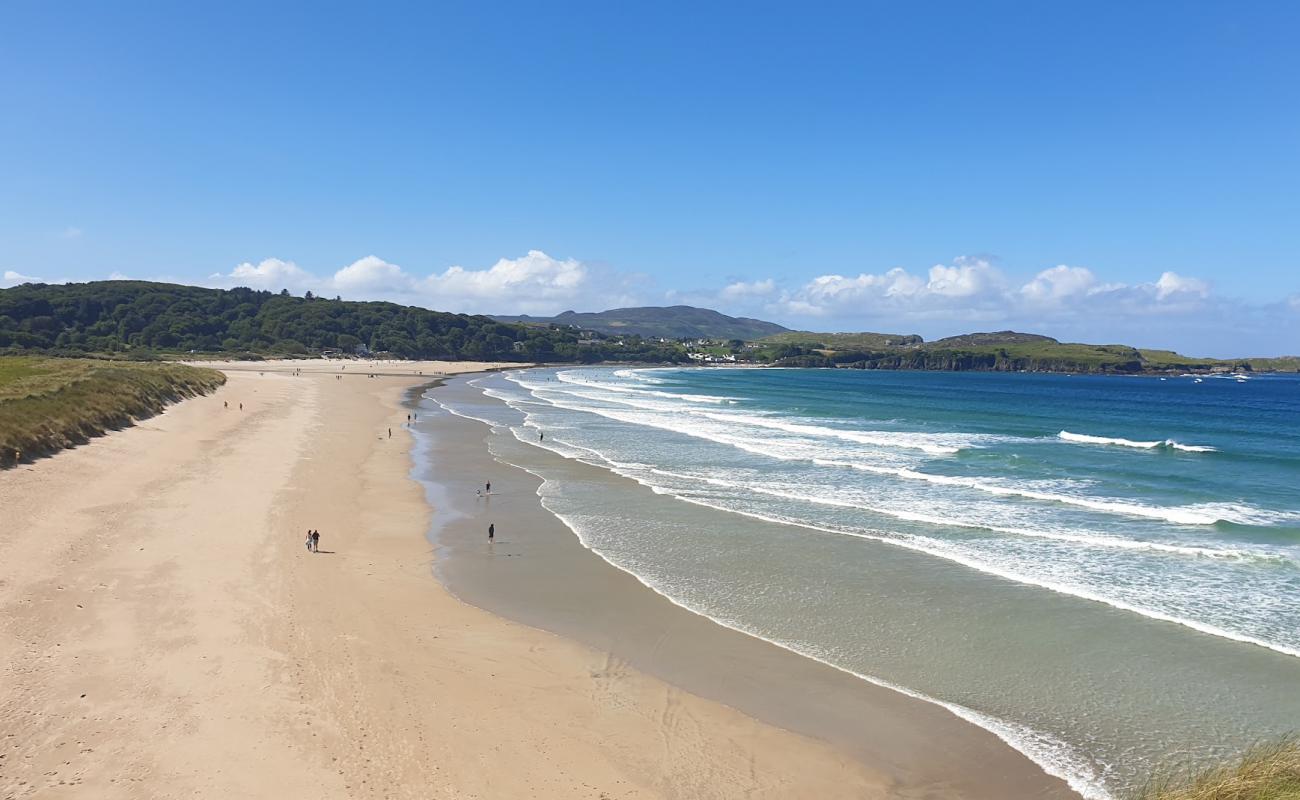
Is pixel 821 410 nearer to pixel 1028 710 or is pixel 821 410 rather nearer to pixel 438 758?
pixel 1028 710

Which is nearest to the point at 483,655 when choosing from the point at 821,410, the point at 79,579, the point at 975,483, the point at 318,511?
the point at 79,579

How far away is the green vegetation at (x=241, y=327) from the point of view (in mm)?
113188

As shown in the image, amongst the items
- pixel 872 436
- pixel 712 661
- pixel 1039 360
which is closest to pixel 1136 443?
pixel 872 436

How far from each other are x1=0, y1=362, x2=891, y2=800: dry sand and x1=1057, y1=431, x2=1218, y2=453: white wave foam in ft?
118

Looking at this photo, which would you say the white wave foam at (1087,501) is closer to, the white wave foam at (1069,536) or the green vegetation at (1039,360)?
the white wave foam at (1069,536)

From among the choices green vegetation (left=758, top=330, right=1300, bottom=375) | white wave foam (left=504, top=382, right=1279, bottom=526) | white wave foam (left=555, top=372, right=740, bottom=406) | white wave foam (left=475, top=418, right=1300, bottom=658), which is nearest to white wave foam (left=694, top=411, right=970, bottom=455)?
white wave foam (left=504, top=382, right=1279, bottom=526)

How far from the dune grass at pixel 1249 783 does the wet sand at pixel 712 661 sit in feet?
4.18

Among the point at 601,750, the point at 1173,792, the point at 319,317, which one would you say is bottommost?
the point at 601,750

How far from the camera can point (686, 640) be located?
13.4m

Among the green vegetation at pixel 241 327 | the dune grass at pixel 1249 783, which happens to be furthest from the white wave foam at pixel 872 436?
the green vegetation at pixel 241 327

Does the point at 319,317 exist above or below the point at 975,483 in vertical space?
above

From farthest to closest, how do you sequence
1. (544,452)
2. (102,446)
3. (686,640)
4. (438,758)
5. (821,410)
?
(821,410), (544,452), (102,446), (686,640), (438,758)

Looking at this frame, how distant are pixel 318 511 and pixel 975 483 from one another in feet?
74.8

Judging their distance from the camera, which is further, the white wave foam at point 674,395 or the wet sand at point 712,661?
the white wave foam at point 674,395
